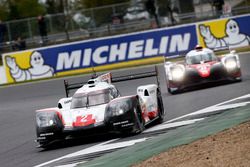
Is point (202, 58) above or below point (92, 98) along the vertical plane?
above

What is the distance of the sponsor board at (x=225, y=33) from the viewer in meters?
33.8

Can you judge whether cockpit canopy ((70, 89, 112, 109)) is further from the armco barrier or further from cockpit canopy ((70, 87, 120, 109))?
the armco barrier

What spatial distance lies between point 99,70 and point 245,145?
A: 81.4 feet

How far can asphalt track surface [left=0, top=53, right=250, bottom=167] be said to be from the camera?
14617mm

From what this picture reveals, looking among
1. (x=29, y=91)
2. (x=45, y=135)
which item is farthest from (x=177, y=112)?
(x=29, y=91)

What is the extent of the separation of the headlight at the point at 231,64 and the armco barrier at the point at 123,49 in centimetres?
1107

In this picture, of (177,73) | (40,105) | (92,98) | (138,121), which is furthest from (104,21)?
(138,121)

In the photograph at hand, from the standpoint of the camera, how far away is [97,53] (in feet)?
115

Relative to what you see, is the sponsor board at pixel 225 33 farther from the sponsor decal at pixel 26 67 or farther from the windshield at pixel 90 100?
the windshield at pixel 90 100

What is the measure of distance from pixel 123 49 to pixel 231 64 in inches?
511

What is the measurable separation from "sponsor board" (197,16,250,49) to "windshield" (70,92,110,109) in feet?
61.4

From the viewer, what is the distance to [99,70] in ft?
113

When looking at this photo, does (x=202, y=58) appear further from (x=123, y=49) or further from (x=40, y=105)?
(x=123, y=49)

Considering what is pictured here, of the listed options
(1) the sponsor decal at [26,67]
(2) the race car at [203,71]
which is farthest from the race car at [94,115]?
(1) the sponsor decal at [26,67]
